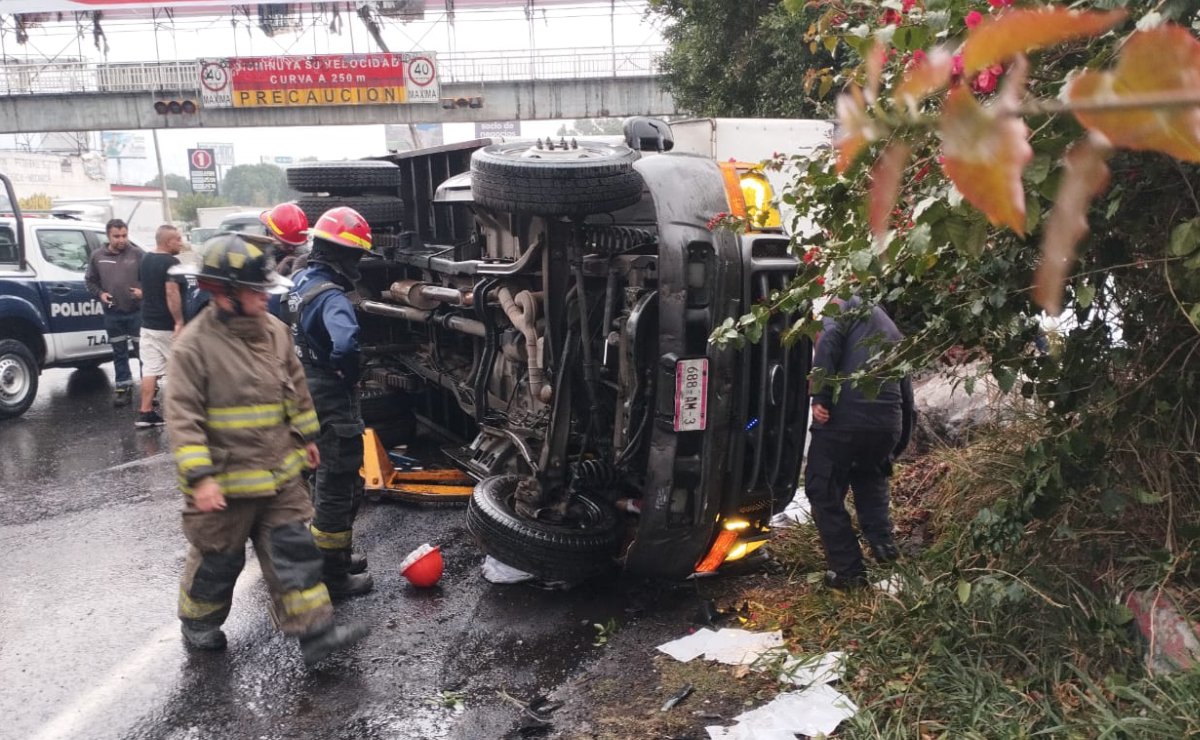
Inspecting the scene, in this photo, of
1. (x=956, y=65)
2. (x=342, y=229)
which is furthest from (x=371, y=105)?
(x=956, y=65)

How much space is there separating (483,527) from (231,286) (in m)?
1.47

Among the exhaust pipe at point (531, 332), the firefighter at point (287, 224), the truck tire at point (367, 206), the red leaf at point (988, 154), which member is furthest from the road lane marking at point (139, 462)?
the red leaf at point (988, 154)

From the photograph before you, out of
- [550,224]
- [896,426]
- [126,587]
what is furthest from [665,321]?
[126,587]

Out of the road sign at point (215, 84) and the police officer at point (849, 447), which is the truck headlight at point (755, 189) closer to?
the police officer at point (849, 447)

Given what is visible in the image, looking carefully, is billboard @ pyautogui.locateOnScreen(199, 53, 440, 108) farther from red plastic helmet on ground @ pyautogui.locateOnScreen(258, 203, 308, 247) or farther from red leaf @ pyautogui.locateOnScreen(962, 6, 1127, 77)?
red leaf @ pyautogui.locateOnScreen(962, 6, 1127, 77)

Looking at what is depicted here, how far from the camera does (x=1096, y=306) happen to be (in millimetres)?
2949

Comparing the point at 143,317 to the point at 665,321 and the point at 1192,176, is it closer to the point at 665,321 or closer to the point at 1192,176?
the point at 665,321

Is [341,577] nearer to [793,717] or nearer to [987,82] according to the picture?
[793,717]

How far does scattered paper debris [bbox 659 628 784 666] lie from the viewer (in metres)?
3.70

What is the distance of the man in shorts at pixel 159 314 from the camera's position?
318 inches

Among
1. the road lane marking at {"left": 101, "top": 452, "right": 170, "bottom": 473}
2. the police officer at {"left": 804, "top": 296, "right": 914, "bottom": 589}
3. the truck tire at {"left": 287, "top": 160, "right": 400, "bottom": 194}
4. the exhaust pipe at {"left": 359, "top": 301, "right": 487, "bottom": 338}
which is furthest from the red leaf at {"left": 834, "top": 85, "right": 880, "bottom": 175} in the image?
the road lane marking at {"left": 101, "top": 452, "right": 170, "bottom": 473}

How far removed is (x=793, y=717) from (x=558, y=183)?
2.15 meters

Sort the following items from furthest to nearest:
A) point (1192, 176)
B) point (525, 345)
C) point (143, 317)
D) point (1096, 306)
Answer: point (143, 317) → point (525, 345) → point (1096, 306) → point (1192, 176)

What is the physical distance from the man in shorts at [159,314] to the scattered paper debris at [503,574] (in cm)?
468
